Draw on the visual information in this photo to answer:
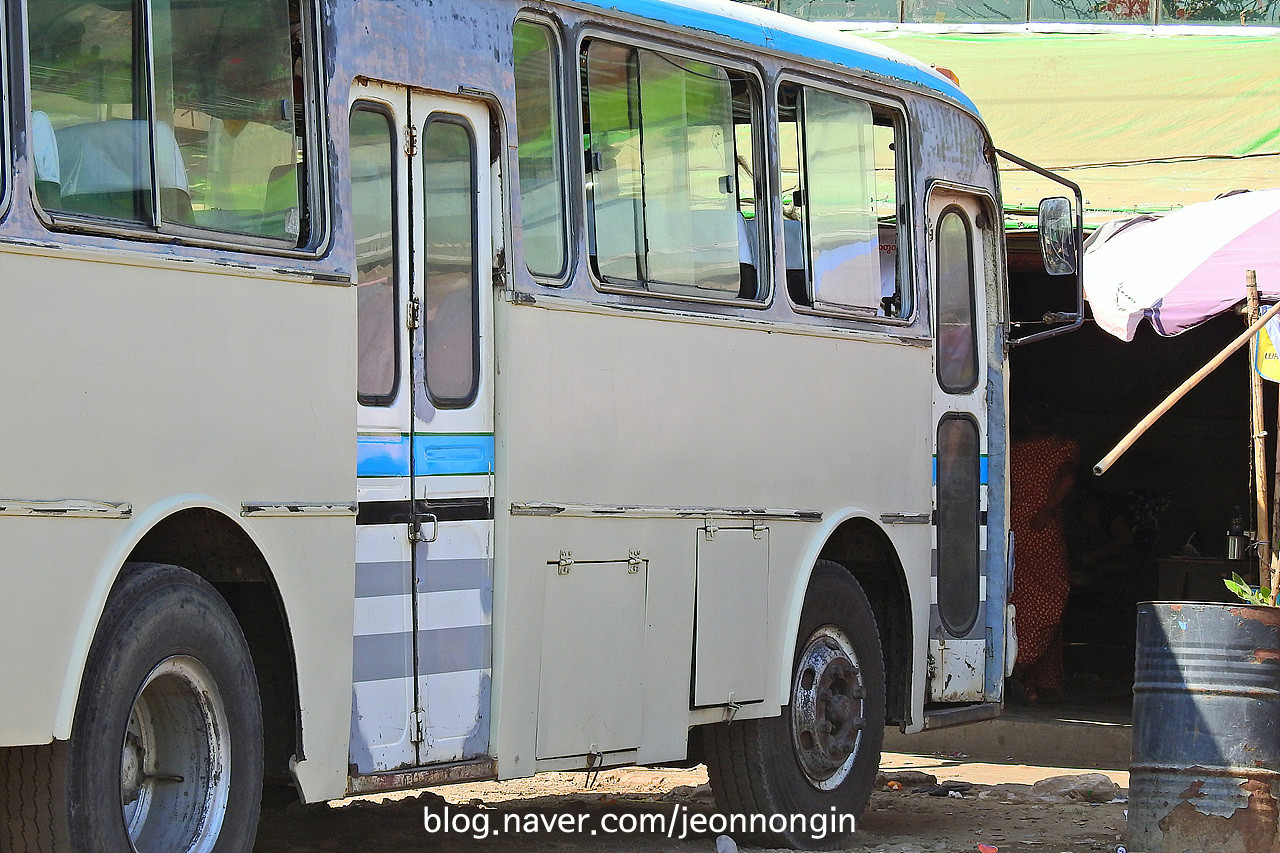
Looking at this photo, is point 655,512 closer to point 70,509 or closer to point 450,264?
point 450,264

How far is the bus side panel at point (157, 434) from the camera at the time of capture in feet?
13.5

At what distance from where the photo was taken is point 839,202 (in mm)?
7406

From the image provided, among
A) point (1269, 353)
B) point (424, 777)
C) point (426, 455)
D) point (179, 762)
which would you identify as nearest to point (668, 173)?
point (426, 455)

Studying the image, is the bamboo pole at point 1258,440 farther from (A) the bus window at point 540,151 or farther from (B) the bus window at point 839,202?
(A) the bus window at point 540,151

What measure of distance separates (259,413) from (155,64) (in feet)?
3.04

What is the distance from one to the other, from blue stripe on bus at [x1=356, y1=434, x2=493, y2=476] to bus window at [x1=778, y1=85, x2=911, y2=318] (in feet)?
6.29

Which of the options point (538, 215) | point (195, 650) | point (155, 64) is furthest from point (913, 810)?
point (155, 64)

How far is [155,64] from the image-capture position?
4637mm

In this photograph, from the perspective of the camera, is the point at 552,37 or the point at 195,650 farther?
the point at 552,37

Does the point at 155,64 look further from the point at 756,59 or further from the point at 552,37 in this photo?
the point at 756,59

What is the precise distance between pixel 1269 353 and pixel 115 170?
6.06 metres

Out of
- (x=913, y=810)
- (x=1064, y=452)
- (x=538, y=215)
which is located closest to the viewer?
(x=538, y=215)

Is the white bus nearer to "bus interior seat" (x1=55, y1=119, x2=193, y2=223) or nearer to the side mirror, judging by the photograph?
"bus interior seat" (x1=55, y1=119, x2=193, y2=223)

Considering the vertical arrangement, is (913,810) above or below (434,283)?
below
